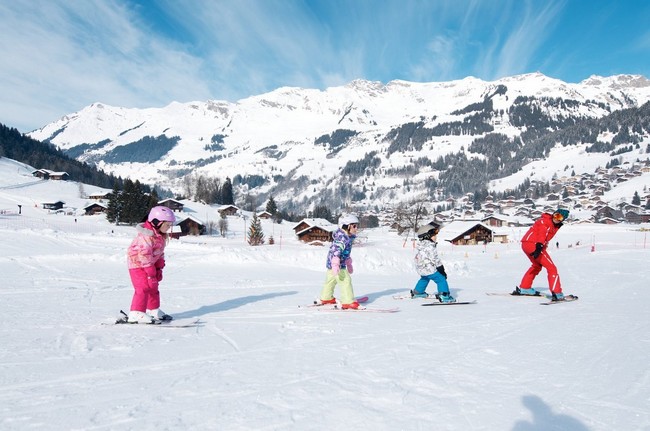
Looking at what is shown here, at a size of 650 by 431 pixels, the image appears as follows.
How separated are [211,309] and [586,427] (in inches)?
231

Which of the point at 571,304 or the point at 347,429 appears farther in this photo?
the point at 571,304

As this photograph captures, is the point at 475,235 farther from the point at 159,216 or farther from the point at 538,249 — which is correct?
the point at 159,216

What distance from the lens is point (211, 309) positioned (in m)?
7.16

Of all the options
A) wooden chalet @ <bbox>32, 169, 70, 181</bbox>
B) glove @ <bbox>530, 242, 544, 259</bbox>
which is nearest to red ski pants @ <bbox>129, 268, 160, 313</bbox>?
glove @ <bbox>530, 242, 544, 259</bbox>

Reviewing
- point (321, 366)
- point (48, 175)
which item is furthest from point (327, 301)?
point (48, 175)

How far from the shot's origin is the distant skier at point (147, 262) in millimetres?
5684

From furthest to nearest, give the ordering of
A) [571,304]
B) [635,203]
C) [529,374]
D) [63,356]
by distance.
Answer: [635,203] < [571,304] < [63,356] < [529,374]

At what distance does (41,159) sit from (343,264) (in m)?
154

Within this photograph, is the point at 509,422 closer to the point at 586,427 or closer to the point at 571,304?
the point at 586,427

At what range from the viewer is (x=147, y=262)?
5734 mm

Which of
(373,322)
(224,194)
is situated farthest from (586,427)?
(224,194)

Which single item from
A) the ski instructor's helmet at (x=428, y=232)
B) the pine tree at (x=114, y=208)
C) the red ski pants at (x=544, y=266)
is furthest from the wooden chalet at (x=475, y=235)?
the ski instructor's helmet at (x=428, y=232)

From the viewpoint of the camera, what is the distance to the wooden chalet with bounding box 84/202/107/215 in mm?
74387

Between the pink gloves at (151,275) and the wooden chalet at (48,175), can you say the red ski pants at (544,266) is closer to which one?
the pink gloves at (151,275)
